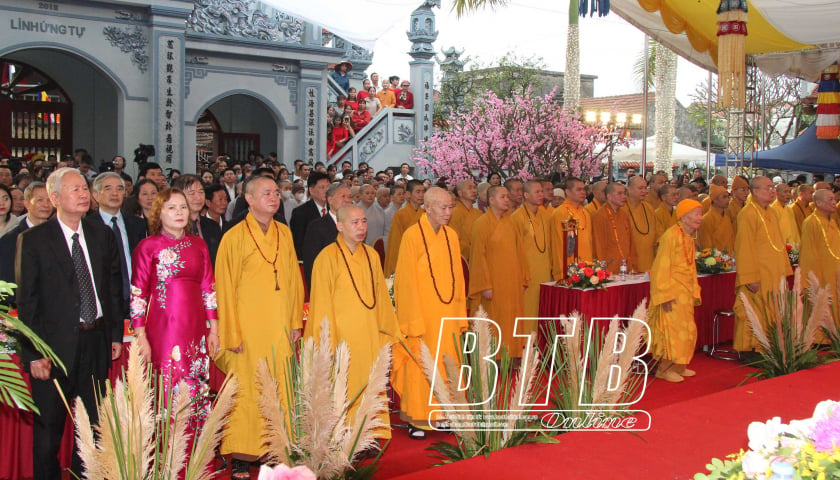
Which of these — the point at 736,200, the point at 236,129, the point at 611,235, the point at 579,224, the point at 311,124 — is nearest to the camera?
the point at 579,224

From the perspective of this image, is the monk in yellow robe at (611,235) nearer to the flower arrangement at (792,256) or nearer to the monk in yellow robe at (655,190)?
the flower arrangement at (792,256)

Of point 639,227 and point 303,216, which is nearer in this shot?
point 303,216

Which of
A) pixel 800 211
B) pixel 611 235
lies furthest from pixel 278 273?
pixel 800 211

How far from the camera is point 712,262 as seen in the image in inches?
298

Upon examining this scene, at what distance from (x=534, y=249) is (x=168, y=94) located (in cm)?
808

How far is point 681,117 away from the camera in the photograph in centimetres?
3969

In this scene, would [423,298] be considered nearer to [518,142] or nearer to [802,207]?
[518,142]

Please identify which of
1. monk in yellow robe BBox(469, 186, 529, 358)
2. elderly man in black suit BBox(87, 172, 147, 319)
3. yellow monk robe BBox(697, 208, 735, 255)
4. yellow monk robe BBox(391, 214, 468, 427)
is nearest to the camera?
yellow monk robe BBox(391, 214, 468, 427)

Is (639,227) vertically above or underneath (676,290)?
above

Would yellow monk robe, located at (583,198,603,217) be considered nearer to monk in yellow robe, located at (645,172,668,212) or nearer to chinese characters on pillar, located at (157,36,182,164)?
monk in yellow robe, located at (645,172,668,212)

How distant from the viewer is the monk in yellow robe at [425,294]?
492 centimetres

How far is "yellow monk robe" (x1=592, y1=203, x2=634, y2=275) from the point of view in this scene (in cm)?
793

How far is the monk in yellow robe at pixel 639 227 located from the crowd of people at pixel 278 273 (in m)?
0.04

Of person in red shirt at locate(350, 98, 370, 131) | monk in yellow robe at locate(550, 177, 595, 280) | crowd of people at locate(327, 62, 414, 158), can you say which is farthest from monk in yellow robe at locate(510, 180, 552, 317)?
person in red shirt at locate(350, 98, 370, 131)
